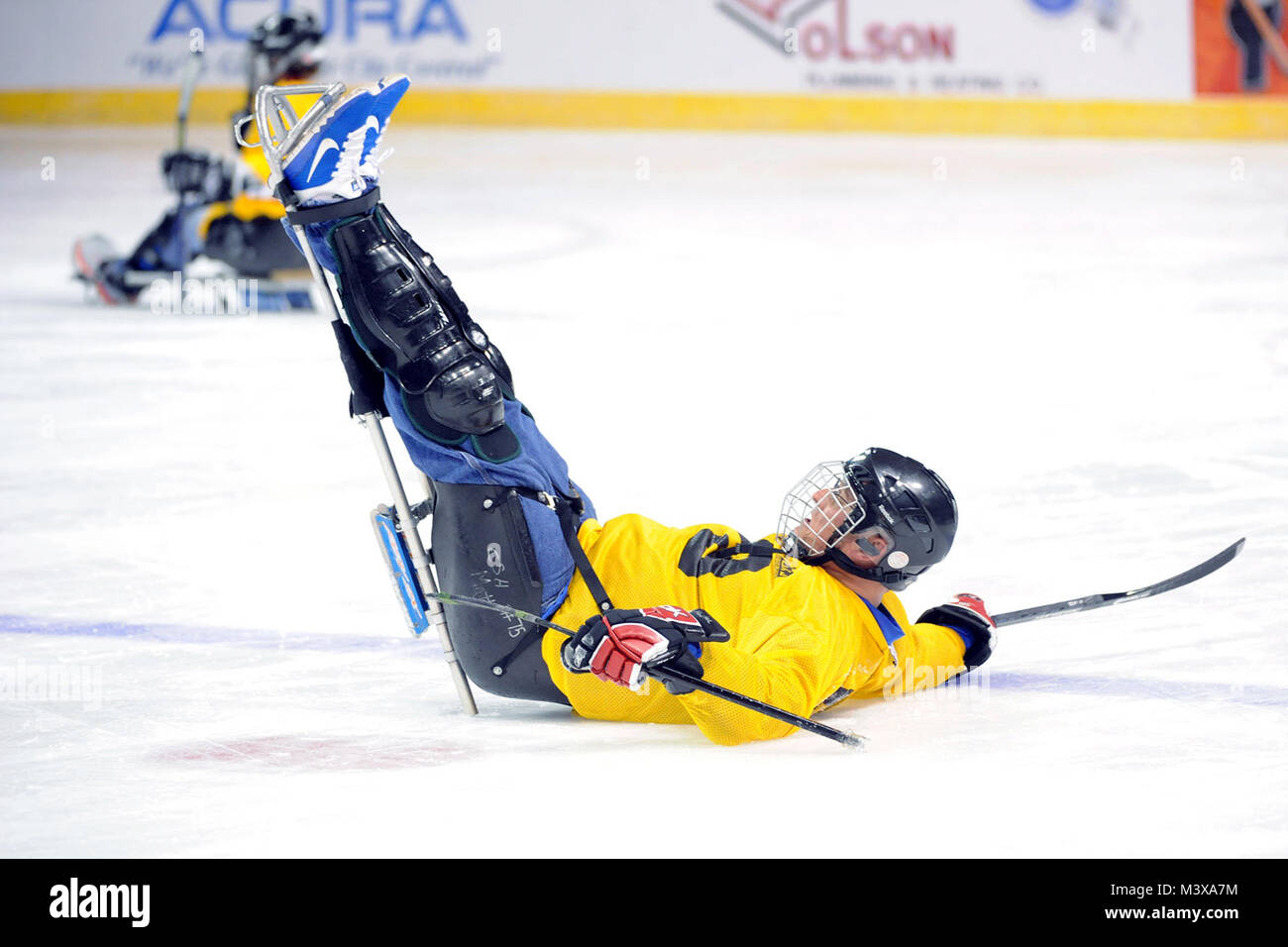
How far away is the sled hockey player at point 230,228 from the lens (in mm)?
8094

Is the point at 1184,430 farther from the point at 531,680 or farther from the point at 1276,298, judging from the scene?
the point at 531,680

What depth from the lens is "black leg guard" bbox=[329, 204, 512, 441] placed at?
10.6 ft

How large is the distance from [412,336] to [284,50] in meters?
5.17

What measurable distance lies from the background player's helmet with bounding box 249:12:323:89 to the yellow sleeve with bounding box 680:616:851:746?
5.41 meters

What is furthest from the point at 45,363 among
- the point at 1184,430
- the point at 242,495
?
the point at 1184,430

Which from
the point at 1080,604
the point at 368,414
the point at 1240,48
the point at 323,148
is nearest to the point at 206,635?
the point at 368,414

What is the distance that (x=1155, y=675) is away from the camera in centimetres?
359

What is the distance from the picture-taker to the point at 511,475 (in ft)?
10.9

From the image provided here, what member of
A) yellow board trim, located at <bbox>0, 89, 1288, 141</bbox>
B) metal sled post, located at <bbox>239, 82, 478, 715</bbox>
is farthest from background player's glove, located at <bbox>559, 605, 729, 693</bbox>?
yellow board trim, located at <bbox>0, 89, 1288, 141</bbox>

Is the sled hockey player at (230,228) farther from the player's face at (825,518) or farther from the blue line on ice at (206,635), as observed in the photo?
the player's face at (825,518)

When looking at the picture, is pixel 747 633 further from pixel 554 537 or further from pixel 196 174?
pixel 196 174

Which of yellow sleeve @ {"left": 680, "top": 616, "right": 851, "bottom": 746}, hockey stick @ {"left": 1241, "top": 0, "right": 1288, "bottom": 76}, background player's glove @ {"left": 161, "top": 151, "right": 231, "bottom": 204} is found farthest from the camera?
hockey stick @ {"left": 1241, "top": 0, "right": 1288, "bottom": 76}

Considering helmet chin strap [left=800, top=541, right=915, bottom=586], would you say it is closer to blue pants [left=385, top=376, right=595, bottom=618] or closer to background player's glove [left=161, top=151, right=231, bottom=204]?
blue pants [left=385, top=376, right=595, bottom=618]
